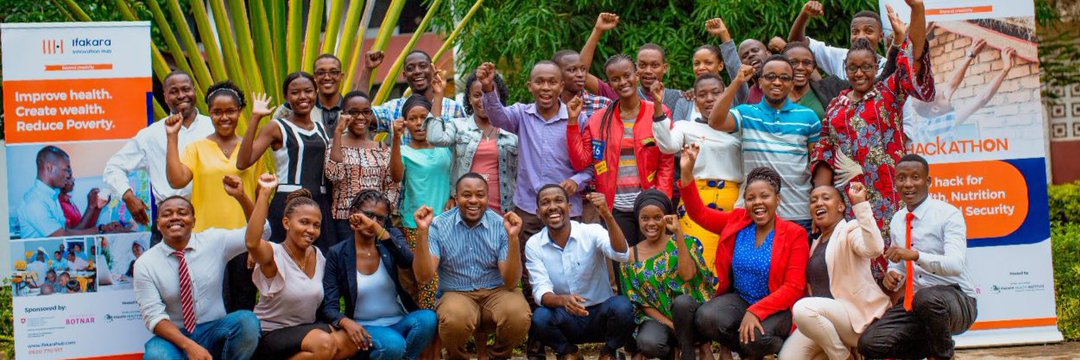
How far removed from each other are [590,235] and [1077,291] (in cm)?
388

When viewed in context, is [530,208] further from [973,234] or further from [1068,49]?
[1068,49]

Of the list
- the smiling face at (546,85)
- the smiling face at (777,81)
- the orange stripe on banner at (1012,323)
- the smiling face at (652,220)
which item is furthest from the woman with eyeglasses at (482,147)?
the orange stripe on banner at (1012,323)

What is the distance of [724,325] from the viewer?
21.5 ft

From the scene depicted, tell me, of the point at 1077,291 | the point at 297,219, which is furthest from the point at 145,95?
the point at 1077,291

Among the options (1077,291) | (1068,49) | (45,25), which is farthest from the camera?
(1068,49)

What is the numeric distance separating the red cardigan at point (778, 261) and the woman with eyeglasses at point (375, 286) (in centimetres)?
151

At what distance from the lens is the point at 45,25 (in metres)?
7.00

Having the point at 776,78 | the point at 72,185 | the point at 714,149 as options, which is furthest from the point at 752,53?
the point at 72,185

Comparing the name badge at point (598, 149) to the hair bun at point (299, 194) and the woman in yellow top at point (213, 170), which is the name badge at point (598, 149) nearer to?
the hair bun at point (299, 194)

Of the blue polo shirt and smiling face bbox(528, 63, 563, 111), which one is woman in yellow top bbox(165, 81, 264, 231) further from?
smiling face bbox(528, 63, 563, 111)

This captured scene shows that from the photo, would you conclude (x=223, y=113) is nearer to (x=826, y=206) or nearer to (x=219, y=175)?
(x=219, y=175)

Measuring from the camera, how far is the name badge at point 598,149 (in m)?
7.29

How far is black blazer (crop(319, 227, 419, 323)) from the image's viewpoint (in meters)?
6.66

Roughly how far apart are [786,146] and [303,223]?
260cm
